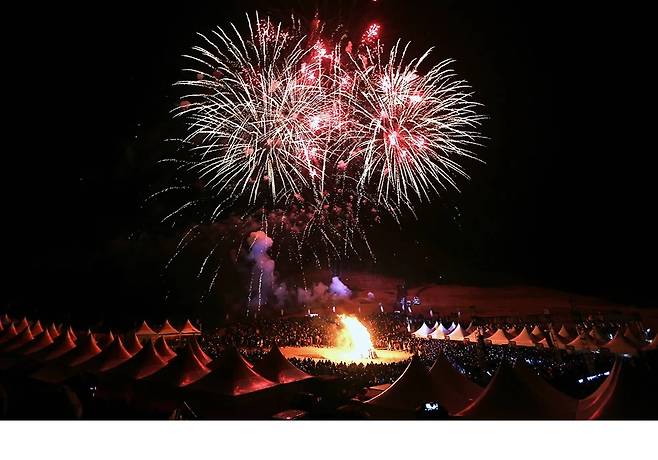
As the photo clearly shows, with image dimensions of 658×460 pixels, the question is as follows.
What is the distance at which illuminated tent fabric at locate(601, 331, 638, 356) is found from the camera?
51.3 feet

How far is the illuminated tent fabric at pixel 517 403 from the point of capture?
6.88 meters

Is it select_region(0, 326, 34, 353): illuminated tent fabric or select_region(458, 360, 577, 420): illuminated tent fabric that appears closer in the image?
select_region(458, 360, 577, 420): illuminated tent fabric

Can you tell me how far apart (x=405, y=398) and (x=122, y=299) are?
3700cm

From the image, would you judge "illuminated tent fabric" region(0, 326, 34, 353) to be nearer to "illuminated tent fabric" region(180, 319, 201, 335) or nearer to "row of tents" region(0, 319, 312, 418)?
"row of tents" region(0, 319, 312, 418)

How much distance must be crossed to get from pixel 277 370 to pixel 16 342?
50.5ft

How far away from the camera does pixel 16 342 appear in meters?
18.8

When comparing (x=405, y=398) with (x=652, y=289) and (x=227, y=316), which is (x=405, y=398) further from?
(x=652, y=289)

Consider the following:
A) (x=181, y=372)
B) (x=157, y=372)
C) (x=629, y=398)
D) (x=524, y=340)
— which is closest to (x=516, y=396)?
(x=629, y=398)

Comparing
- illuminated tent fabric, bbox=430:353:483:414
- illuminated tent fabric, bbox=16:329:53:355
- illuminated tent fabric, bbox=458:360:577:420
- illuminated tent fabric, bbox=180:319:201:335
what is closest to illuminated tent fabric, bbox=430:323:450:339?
illuminated tent fabric, bbox=180:319:201:335

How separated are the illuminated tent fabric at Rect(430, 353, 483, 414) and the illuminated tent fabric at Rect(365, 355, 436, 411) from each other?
0.19 m

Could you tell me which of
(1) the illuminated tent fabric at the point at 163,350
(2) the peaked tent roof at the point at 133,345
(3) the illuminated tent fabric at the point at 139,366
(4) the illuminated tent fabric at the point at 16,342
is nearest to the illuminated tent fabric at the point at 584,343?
(1) the illuminated tent fabric at the point at 163,350
